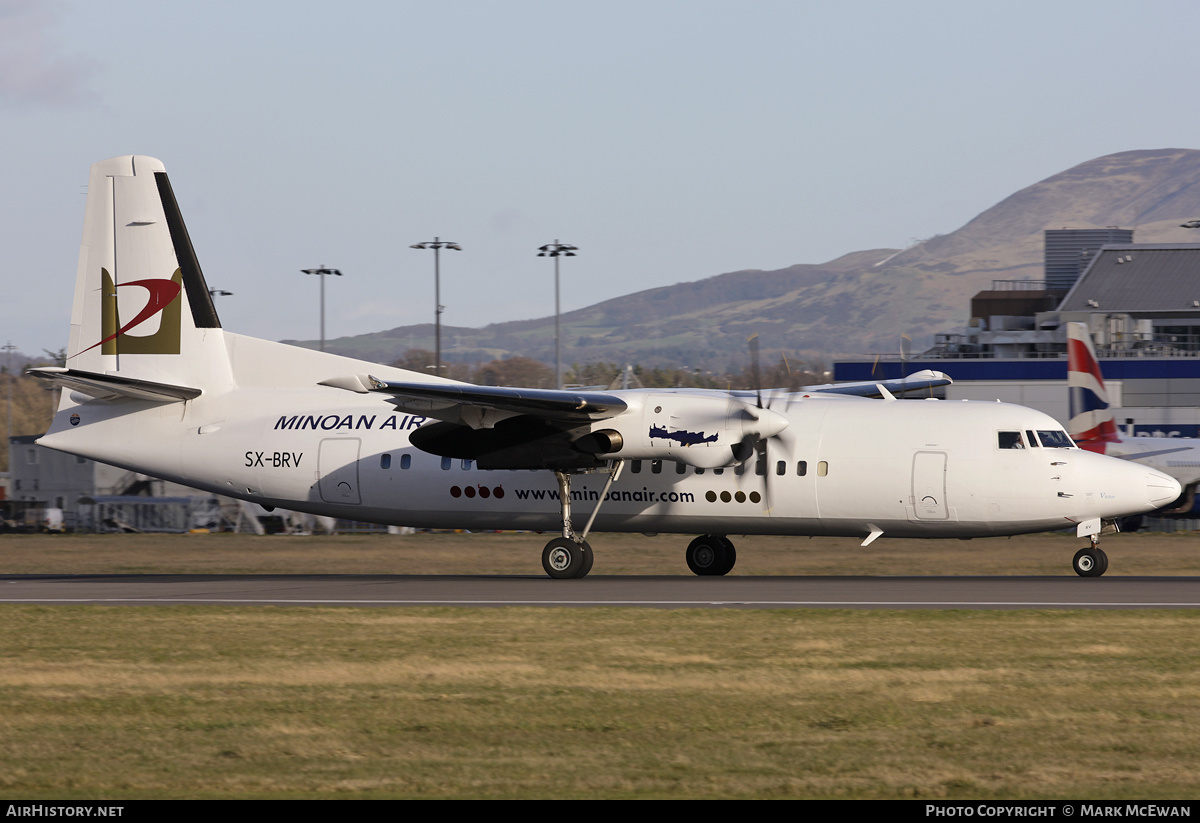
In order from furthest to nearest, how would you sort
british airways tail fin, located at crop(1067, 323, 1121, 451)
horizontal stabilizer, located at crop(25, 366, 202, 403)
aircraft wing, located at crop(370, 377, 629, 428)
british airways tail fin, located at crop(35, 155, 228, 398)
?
1. british airways tail fin, located at crop(1067, 323, 1121, 451)
2. british airways tail fin, located at crop(35, 155, 228, 398)
3. horizontal stabilizer, located at crop(25, 366, 202, 403)
4. aircraft wing, located at crop(370, 377, 629, 428)

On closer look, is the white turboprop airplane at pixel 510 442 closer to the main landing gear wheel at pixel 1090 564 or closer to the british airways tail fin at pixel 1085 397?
the main landing gear wheel at pixel 1090 564

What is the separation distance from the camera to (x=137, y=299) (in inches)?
929

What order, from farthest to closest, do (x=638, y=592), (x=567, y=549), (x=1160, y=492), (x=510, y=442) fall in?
1. (x=567, y=549)
2. (x=510, y=442)
3. (x=1160, y=492)
4. (x=638, y=592)

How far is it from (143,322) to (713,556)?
11441 millimetres

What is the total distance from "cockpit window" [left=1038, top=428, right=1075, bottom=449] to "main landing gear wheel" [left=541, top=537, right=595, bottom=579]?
24.8 ft

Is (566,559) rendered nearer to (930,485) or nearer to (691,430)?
(691,430)

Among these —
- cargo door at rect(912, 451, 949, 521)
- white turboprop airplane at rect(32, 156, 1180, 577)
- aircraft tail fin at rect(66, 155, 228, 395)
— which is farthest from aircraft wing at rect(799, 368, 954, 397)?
aircraft tail fin at rect(66, 155, 228, 395)

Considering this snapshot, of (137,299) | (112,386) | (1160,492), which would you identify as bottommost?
(1160,492)

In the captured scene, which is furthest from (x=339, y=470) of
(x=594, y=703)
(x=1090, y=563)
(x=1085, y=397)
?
(x=1085, y=397)

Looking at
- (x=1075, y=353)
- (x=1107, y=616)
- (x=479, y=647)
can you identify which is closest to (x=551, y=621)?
(x=479, y=647)

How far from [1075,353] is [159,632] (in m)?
19.9

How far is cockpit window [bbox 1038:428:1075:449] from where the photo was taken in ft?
64.7

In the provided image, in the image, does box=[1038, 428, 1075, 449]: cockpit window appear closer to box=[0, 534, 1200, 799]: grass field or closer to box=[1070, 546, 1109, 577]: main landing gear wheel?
box=[1070, 546, 1109, 577]: main landing gear wheel

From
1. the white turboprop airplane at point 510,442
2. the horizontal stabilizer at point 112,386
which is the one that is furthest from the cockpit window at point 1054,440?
the horizontal stabilizer at point 112,386
